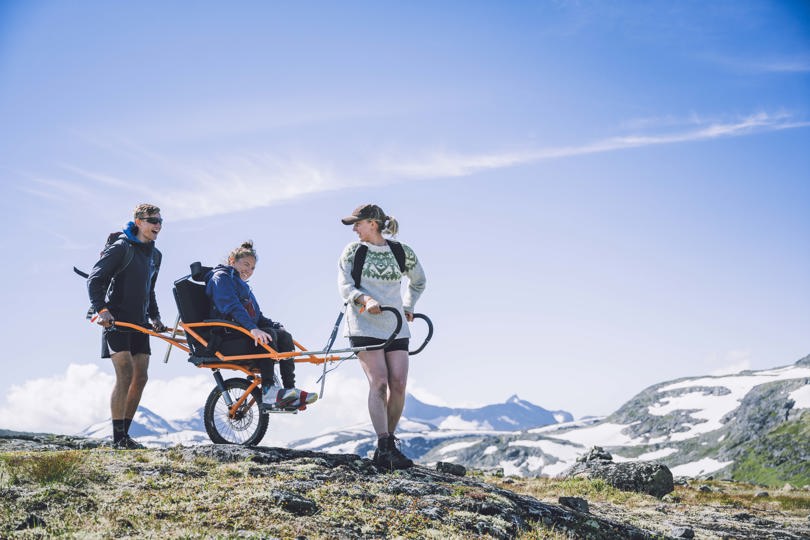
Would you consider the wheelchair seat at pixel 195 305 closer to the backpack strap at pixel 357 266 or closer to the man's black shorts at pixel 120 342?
the man's black shorts at pixel 120 342

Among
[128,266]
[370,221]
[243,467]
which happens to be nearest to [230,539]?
[243,467]

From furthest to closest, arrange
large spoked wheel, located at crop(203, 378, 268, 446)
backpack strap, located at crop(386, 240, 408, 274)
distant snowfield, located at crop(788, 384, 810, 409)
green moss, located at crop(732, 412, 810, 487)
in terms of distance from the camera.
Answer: distant snowfield, located at crop(788, 384, 810, 409)
green moss, located at crop(732, 412, 810, 487)
large spoked wheel, located at crop(203, 378, 268, 446)
backpack strap, located at crop(386, 240, 408, 274)

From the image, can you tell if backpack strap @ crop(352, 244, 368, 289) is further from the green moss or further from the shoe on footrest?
the green moss

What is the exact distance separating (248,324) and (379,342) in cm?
201

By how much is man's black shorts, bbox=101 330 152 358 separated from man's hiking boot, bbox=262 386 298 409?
228 centimetres

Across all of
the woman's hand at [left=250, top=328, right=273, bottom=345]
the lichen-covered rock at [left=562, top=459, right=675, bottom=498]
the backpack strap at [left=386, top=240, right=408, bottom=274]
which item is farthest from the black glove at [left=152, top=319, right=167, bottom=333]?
the lichen-covered rock at [left=562, top=459, right=675, bottom=498]

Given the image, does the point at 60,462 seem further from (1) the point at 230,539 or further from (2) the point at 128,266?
(2) the point at 128,266

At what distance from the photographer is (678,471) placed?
17062cm

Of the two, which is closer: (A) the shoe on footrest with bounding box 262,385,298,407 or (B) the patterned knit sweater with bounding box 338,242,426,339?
(B) the patterned knit sweater with bounding box 338,242,426,339

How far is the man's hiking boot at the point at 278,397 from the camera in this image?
9.55m

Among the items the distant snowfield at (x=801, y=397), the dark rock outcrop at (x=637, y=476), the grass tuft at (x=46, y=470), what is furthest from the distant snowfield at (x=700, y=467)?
the grass tuft at (x=46, y=470)

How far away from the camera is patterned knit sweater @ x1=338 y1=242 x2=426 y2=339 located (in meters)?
9.44

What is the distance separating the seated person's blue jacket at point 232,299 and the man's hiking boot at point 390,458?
2.55m

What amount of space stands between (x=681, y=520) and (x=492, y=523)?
577 centimetres
